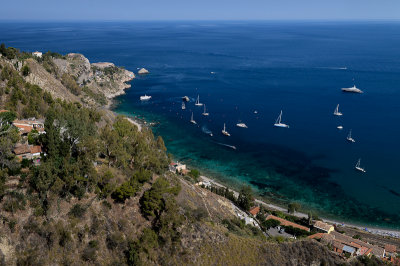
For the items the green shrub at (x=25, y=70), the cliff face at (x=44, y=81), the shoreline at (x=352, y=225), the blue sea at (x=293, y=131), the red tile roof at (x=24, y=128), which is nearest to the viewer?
the red tile roof at (x=24, y=128)

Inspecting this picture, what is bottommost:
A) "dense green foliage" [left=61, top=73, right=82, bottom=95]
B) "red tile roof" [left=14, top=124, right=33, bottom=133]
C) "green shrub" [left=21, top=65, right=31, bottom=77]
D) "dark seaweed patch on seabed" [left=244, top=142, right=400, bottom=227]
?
"dark seaweed patch on seabed" [left=244, top=142, right=400, bottom=227]

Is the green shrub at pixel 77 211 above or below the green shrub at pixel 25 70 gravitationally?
below

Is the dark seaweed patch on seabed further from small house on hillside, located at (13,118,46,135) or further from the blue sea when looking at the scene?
small house on hillside, located at (13,118,46,135)

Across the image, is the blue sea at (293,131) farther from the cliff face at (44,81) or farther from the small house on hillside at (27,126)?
the small house on hillside at (27,126)

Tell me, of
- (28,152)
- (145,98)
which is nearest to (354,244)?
(28,152)

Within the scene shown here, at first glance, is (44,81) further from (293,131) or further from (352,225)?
(352,225)

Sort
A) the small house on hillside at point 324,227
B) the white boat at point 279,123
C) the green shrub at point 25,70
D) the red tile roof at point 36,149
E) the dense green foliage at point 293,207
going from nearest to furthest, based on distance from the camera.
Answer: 1. the red tile roof at point 36,149
2. the small house on hillside at point 324,227
3. the dense green foliage at point 293,207
4. the green shrub at point 25,70
5. the white boat at point 279,123

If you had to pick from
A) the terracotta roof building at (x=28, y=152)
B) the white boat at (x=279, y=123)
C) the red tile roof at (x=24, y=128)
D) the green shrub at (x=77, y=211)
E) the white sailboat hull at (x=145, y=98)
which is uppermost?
the red tile roof at (x=24, y=128)

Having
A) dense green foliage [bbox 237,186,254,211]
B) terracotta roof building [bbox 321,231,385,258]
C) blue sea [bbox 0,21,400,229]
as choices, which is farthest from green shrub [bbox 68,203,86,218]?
blue sea [bbox 0,21,400,229]

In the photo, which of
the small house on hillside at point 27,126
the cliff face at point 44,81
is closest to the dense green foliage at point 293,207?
the small house on hillside at point 27,126
